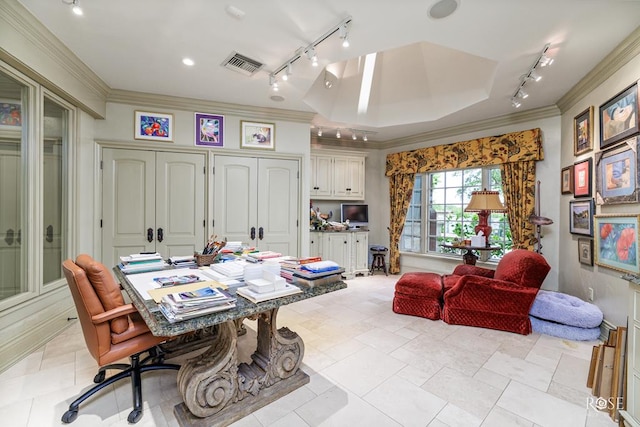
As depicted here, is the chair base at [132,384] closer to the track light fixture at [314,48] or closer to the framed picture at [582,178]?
the track light fixture at [314,48]

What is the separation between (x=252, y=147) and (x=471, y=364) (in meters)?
3.68

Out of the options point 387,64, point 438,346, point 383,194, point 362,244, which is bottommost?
point 438,346

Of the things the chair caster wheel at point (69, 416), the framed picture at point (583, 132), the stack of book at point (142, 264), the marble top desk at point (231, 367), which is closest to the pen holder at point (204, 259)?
the stack of book at point (142, 264)

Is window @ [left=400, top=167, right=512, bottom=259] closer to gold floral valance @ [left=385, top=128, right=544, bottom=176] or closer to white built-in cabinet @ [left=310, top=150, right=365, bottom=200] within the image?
gold floral valance @ [left=385, top=128, right=544, bottom=176]

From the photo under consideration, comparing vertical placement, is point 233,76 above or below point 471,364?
above

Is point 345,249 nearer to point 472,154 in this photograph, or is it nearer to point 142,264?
point 472,154

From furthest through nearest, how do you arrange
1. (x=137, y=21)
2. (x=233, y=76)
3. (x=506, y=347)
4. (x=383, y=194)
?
(x=383, y=194), (x=233, y=76), (x=506, y=347), (x=137, y=21)

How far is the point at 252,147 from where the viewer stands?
4.27m

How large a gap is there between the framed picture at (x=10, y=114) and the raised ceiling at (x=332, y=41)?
701 mm

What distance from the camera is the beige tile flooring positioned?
5.80ft

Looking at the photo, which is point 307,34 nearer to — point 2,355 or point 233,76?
point 233,76

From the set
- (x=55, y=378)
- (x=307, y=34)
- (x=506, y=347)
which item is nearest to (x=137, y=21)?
(x=307, y=34)

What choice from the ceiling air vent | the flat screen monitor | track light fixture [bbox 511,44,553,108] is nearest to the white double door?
the ceiling air vent

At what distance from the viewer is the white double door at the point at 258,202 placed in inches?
163
